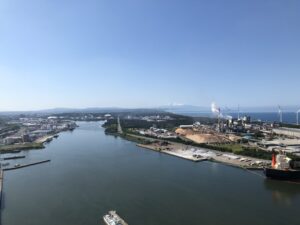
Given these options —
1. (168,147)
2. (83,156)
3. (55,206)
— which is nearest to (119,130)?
(168,147)

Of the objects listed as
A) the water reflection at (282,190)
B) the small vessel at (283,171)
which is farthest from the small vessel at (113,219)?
the small vessel at (283,171)

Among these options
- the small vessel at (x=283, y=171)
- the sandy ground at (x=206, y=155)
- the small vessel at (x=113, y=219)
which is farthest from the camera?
the sandy ground at (x=206, y=155)

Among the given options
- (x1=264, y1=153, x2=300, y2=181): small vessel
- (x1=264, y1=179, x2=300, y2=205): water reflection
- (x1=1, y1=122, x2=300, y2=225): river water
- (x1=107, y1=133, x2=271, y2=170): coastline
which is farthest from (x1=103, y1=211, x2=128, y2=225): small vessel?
(x1=107, y1=133, x2=271, y2=170): coastline

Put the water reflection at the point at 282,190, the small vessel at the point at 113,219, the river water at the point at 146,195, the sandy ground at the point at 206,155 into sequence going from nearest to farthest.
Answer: the small vessel at the point at 113,219
the river water at the point at 146,195
the water reflection at the point at 282,190
the sandy ground at the point at 206,155

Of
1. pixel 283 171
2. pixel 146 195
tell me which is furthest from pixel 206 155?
pixel 146 195

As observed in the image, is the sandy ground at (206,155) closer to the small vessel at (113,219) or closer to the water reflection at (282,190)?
the water reflection at (282,190)

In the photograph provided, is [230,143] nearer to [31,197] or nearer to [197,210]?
[197,210]
